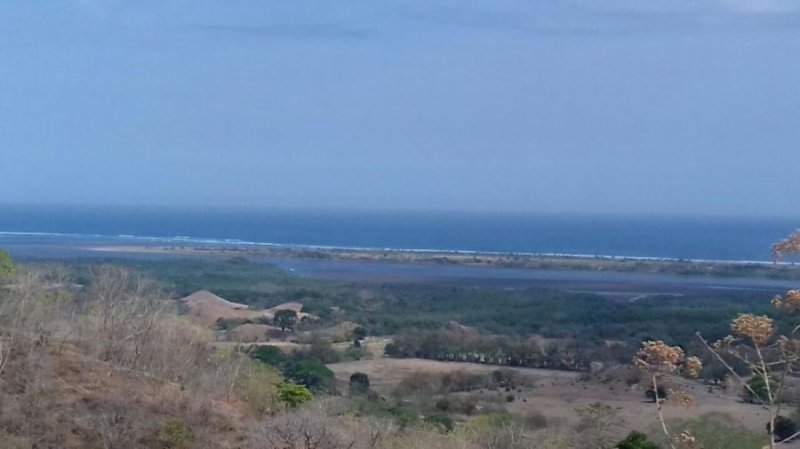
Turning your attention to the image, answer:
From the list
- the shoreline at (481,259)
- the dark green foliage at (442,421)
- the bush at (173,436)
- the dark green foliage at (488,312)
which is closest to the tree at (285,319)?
the dark green foliage at (488,312)

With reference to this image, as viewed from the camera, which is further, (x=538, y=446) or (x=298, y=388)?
(x=298, y=388)

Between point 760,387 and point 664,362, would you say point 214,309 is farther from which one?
point 664,362

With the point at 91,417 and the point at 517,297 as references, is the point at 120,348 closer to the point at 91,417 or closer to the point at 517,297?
the point at 91,417

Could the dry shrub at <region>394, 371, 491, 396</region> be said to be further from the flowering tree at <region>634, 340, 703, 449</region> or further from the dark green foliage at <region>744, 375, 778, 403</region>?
the flowering tree at <region>634, 340, 703, 449</region>

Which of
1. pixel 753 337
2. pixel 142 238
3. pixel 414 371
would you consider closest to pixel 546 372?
pixel 414 371

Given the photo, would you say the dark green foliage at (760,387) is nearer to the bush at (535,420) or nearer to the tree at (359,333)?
the bush at (535,420)

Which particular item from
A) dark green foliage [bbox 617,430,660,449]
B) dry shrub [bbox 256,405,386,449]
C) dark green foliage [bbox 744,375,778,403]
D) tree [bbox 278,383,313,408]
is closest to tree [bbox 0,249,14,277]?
tree [bbox 278,383,313,408]

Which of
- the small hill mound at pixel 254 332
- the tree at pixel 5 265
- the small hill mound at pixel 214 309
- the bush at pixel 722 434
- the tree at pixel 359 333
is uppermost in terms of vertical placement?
the tree at pixel 5 265
